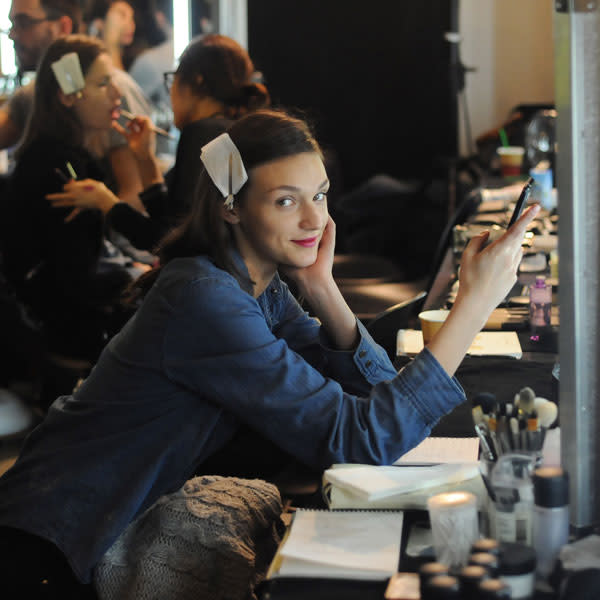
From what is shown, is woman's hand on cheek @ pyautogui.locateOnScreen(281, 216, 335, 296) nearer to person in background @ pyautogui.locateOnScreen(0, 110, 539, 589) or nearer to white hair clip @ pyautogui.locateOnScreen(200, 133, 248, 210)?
person in background @ pyautogui.locateOnScreen(0, 110, 539, 589)

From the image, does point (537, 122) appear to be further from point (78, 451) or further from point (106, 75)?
point (78, 451)

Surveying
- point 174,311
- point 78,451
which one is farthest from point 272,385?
point 78,451

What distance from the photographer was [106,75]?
145 inches

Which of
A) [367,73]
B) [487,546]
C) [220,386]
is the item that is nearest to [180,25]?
[367,73]

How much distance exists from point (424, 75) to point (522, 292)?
149 inches

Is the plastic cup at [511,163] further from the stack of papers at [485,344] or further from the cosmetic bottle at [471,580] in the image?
the cosmetic bottle at [471,580]

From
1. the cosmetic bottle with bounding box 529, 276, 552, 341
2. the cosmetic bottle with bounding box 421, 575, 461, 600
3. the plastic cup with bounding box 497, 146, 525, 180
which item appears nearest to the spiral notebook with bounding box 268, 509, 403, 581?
the cosmetic bottle with bounding box 421, 575, 461, 600

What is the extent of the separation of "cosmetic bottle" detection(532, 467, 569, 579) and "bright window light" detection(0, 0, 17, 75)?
13.7 ft

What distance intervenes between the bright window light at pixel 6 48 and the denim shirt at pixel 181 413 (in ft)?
11.4

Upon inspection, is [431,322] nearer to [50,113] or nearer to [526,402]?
[526,402]

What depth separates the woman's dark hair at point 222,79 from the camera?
331cm

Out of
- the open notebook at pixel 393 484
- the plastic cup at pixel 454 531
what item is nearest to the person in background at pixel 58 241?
the open notebook at pixel 393 484

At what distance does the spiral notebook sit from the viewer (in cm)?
111

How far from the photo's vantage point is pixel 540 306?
7.60 feet
